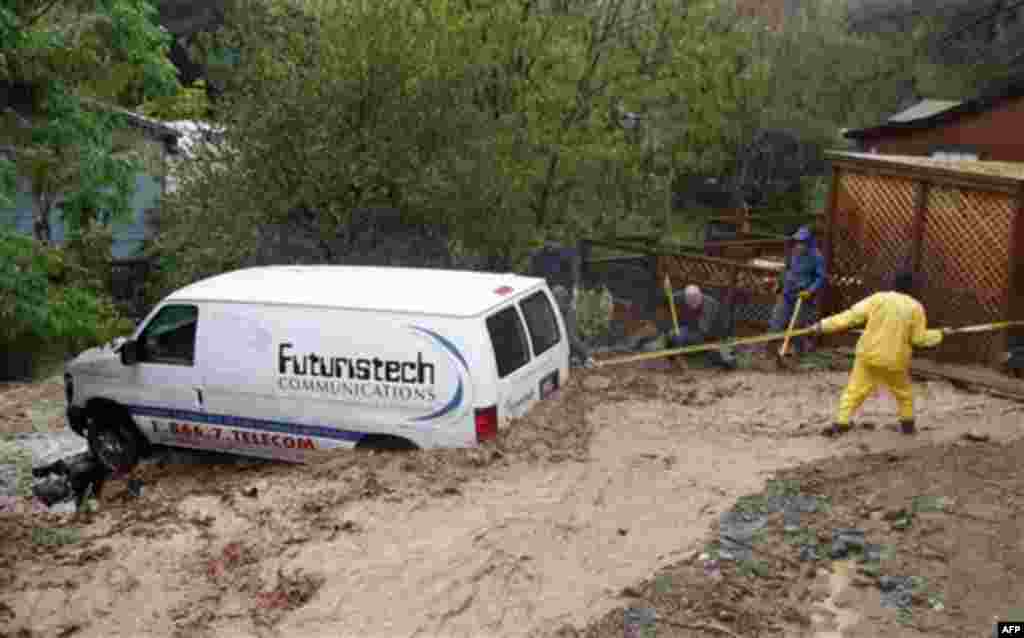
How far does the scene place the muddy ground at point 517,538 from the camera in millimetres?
5953

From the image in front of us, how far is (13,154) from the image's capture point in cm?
949

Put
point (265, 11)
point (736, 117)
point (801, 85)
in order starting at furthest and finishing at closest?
1. point (801, 85)
2. point (736, 117)
3. point (265, 11)

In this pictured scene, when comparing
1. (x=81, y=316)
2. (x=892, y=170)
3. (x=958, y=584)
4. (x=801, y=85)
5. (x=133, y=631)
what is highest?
(x=801, y=85)

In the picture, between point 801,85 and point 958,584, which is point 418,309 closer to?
point 958,584

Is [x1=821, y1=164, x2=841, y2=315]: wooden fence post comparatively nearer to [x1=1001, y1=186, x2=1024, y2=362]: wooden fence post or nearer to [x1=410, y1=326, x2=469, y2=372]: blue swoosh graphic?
[x1=1001, y1=186, x2=1024, y2=362]: wooden fence post

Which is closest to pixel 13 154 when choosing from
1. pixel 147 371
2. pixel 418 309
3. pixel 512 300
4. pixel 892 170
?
pixel 147 371

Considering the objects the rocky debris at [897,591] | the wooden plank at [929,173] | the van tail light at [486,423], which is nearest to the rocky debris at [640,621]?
the rocky debris at [897,591]

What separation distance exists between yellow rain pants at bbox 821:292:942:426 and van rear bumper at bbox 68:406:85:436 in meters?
7.36

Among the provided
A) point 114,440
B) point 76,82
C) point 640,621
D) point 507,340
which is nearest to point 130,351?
point 114,440

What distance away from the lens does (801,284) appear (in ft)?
41.8

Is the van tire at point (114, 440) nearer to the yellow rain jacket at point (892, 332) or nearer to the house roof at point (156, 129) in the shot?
the yellow rain jacket at point (892, 332)

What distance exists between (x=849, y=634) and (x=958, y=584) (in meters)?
0.95

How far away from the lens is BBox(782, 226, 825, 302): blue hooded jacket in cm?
1255

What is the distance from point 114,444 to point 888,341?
7.38 m
